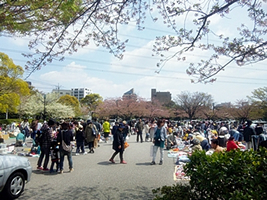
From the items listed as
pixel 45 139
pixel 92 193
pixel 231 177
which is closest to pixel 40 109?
pixel 45 139

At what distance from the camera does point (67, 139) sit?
736 cm

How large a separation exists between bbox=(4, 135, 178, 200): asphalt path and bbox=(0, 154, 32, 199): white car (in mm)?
269

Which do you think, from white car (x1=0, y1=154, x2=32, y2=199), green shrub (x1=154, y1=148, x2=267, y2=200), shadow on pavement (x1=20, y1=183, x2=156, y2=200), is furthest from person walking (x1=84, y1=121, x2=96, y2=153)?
green shrub (x1=154, y1=148, x2=267, y2=200)

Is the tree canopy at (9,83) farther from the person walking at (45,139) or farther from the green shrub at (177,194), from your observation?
the green shrub at (177,194)

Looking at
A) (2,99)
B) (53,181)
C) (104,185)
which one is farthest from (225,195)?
(2,99)

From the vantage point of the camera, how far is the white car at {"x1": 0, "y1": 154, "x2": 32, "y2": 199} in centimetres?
476

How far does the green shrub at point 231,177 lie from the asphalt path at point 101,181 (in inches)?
83.7

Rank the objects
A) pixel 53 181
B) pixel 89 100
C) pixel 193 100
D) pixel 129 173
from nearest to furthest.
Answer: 1. pixel 53 181
2. pixel 129 173
3. pixel 193 100
4. pixel 89 100

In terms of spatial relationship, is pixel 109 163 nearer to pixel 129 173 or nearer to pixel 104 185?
pixel 129 173

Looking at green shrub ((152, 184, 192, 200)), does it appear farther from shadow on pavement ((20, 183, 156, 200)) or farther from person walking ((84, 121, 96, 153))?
person walking ((84, 121, 96, 153))

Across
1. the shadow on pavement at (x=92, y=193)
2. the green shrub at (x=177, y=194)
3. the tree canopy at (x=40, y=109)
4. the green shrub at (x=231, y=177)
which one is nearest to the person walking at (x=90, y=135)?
the shadow on pavement at (x=92, y=193)

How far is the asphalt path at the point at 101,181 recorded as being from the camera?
17.2ft

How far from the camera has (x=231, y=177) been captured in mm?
3039

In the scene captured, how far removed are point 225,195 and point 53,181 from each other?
16.4ft
